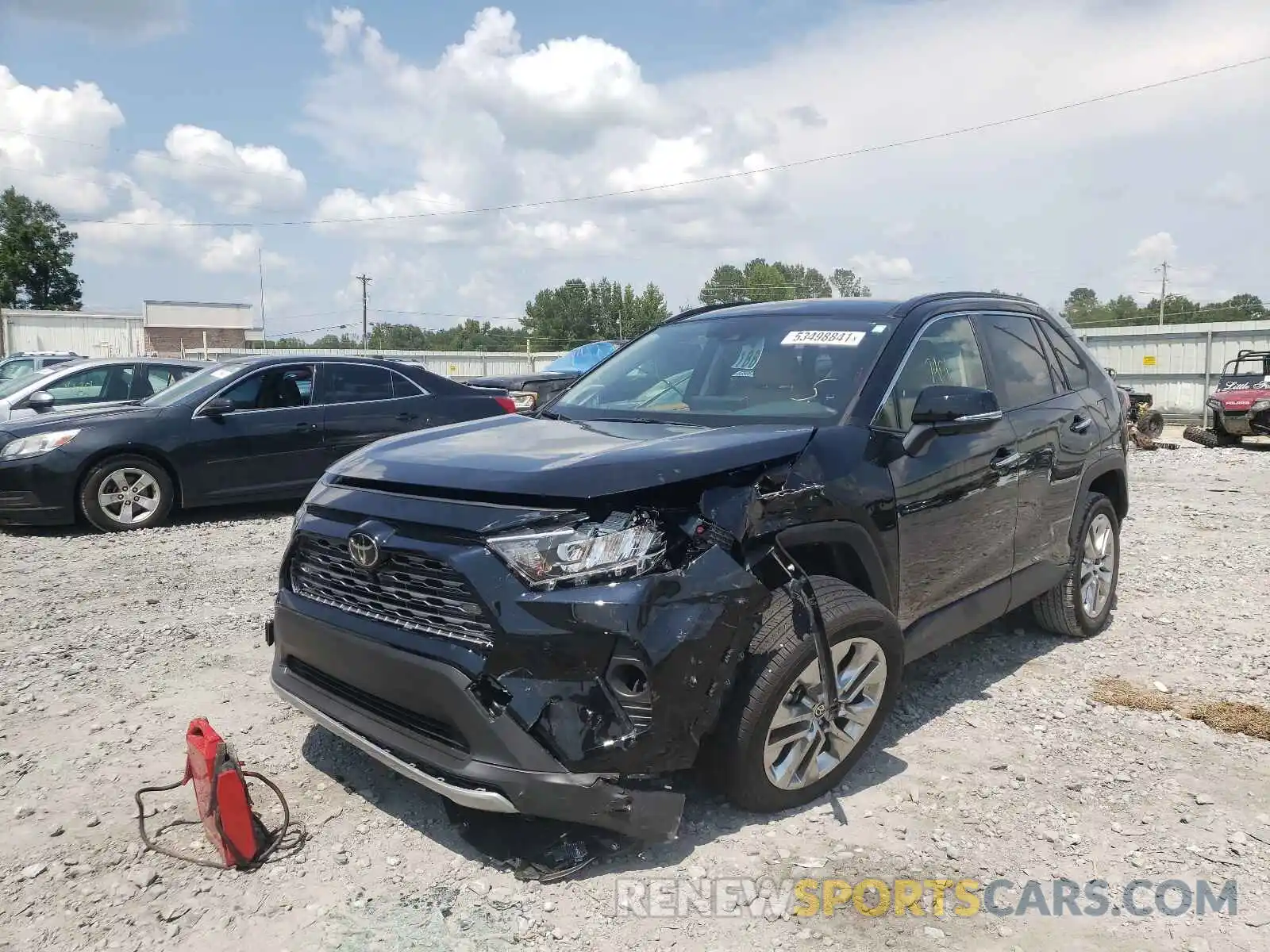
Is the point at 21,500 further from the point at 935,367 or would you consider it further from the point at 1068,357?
the point at 1068,357

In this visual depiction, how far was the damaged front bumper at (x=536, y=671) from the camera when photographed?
8.55ft

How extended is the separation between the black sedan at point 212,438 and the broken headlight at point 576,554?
6.59 meters

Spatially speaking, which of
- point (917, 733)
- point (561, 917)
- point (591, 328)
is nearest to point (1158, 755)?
point (917, 733)

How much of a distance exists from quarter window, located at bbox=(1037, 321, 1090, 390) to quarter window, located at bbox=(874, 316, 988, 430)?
94cm

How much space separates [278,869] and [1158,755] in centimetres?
332

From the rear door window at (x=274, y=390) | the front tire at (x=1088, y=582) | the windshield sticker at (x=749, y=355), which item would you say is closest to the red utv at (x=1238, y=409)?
the front tire at (x=1088, y=582)

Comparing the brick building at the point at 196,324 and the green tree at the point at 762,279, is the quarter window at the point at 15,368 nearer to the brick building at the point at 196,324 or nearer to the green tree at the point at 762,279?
the brick building at the point at 196,324

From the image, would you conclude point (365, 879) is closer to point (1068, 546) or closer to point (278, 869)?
point (278, 869)

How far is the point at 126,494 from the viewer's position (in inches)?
320

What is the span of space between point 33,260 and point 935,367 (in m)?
82.2

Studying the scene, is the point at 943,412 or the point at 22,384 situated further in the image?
the point at 22,384

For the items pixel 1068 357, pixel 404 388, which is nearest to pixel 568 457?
pixel 1068 357

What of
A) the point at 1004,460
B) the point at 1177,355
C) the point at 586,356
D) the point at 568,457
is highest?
the point at 1177,355

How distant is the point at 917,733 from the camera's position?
396cm
